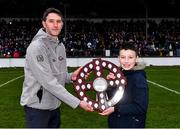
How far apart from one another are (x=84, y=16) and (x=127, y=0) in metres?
4.28

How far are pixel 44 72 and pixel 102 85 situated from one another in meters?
0.56

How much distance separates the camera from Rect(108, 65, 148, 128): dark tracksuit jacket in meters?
4.43

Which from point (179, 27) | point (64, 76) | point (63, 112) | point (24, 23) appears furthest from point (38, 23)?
point (64, 76)

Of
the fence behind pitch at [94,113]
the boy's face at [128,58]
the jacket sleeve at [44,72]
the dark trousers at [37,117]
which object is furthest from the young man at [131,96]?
the fence behind pitch at [94,113]

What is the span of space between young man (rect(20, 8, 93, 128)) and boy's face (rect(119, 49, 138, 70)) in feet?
1.72

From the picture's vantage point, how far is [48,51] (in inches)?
185

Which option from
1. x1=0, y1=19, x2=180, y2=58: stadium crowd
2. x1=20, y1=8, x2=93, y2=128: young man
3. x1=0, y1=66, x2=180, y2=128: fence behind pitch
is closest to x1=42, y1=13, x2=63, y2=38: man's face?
x1=20, y1=8, x2=93, y2=128: young man

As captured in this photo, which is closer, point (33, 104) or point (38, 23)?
point (33, 104)

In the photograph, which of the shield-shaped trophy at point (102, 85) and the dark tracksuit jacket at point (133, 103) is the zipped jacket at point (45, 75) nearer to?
the shield-shaped trophy at point (102, 85)

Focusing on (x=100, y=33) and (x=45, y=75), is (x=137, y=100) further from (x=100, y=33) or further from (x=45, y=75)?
(x=100, y=33)

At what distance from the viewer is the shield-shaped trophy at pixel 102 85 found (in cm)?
445

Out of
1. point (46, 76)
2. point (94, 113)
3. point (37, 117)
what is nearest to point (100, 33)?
point (94, 113)

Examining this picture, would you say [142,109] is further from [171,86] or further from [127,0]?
[127,0]

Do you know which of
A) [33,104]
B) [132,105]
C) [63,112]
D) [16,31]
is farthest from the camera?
[16,31]
